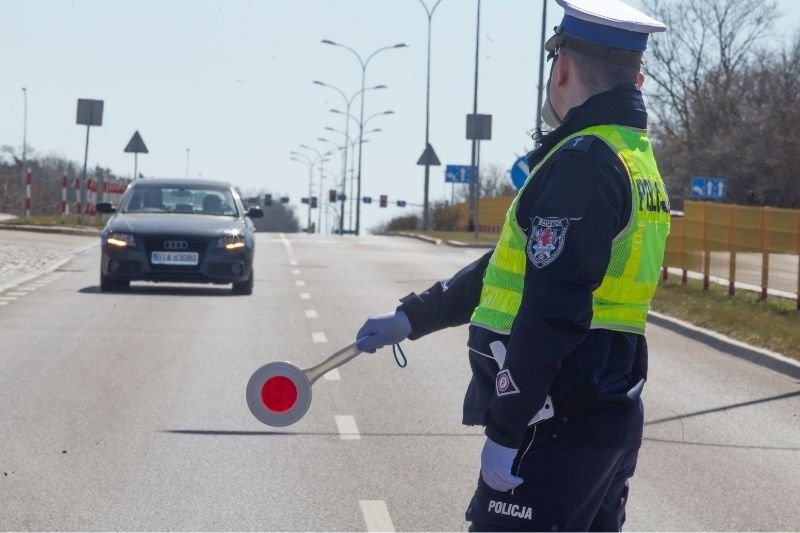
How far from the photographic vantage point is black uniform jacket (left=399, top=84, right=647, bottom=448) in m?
3.47

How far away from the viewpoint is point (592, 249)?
3490 millimetres

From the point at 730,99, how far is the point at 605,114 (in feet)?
230

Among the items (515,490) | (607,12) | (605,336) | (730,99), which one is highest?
(730,99)

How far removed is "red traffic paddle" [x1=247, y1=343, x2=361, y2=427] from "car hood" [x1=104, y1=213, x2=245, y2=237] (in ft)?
55.5

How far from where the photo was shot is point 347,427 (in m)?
9.98

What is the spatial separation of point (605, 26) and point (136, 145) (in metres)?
42.7

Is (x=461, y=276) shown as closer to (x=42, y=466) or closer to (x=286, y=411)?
(x=286, y=411)

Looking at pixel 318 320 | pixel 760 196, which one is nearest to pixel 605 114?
pixel 318 320

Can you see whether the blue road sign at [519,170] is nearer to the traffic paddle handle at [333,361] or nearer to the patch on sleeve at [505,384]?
the traffic paddle handle at [333,361]

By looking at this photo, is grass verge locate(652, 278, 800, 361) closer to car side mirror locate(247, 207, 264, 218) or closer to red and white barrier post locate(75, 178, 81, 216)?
car side mirror locate(247, 207, 264, 218)

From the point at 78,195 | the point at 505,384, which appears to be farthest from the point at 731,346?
the point at 78,195

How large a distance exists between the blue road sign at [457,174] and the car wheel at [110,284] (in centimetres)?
3543

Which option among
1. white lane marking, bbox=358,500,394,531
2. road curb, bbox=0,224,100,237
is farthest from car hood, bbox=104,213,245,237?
road curb, bbox=0,224,100,237

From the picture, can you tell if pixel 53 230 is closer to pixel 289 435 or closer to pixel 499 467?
pixel 289 435
